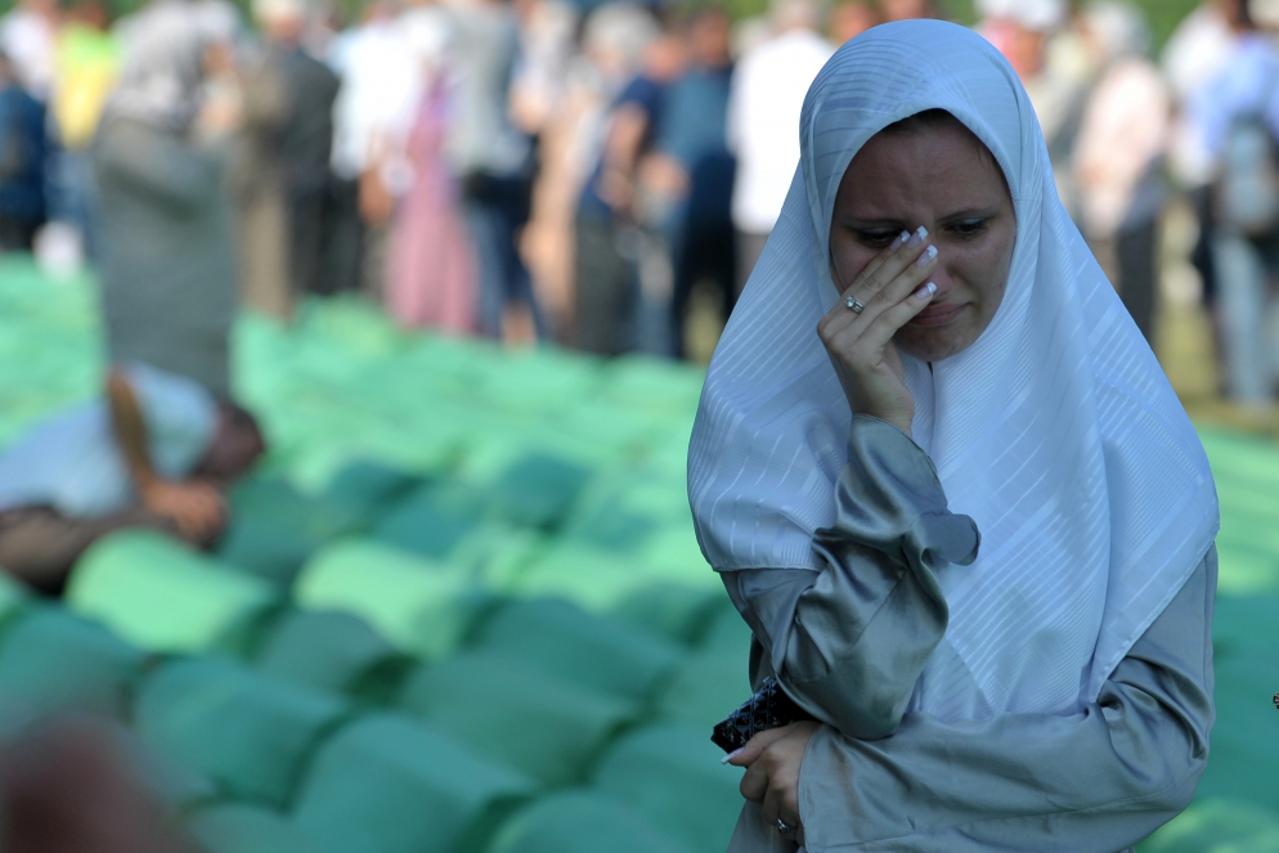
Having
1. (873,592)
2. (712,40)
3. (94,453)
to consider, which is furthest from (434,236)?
(873,592)

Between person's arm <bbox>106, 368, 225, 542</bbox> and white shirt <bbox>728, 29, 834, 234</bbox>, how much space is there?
280 centimetres

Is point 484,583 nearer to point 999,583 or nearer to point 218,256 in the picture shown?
point 218,256

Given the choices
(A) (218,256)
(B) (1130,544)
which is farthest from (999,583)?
(A) (218,256)

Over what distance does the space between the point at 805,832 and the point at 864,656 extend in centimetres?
18

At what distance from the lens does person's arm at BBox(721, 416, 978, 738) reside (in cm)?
147

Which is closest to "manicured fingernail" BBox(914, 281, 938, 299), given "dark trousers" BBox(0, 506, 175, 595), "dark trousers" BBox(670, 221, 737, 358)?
"dark trousers" BBox(0, 506, 175, 595)

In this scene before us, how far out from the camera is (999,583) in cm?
154

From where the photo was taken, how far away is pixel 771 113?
22.4 ft

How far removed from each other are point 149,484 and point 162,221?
1322 mm

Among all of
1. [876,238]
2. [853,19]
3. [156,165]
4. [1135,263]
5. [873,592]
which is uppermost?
[876,238]

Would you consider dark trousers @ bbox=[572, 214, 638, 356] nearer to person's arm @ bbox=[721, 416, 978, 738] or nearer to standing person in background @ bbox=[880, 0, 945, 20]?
standing person in background @ bbox=[880, 0, 945, 20]

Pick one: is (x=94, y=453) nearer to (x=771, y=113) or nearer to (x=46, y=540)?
(x=46, y=540)

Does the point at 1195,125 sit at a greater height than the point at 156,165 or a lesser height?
lesser

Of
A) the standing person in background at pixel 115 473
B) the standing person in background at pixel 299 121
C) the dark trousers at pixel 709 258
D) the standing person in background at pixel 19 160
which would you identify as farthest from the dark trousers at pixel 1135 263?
the standing person in background at pixel 19 160
